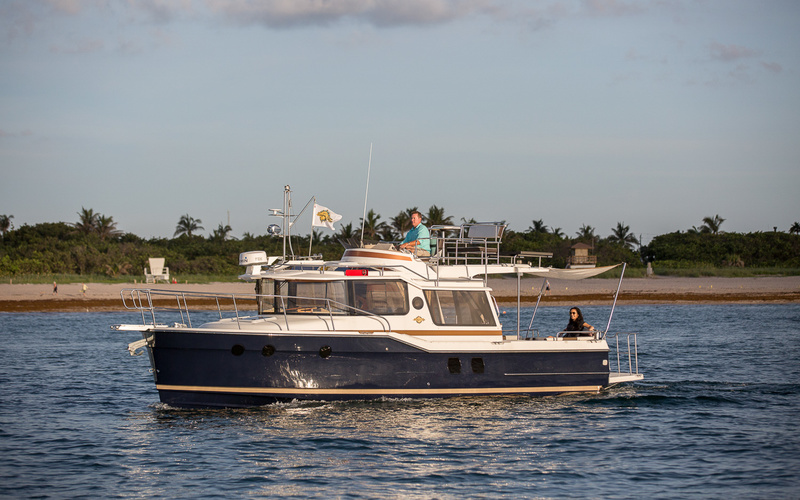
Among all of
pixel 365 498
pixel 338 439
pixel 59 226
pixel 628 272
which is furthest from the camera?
pixel 59 226

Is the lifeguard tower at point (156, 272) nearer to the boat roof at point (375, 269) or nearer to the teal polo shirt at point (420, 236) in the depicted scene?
the boat roof at point (375, 269)

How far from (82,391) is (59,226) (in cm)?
6978

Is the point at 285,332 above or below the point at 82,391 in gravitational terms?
above

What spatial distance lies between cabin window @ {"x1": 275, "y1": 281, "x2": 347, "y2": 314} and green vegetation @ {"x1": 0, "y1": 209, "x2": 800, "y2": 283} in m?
44.0

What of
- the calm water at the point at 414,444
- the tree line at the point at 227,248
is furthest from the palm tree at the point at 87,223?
the calm water at the point at 414,444

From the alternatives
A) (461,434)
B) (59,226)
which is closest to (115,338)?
(461,434)

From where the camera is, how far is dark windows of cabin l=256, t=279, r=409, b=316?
614 inches

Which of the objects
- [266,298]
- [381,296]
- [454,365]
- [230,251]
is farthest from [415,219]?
[230,251]

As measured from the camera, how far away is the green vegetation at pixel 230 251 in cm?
6544

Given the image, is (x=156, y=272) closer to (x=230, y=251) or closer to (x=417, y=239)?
(x=230, y=251)

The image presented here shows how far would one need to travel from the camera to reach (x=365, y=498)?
1064cm

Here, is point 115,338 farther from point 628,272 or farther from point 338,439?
point 628,272

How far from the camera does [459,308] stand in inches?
632

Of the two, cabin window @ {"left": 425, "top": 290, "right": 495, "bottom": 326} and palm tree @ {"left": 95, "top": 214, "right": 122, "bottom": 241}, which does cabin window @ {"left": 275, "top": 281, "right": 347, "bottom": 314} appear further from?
palm tree @ {"left": 95, "top": 214, "right": 122, "bottom": 241}
